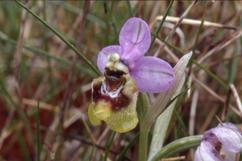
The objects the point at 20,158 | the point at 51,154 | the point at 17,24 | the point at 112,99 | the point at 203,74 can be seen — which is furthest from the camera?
the point at 17,24

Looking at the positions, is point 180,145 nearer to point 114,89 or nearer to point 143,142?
point 143,142

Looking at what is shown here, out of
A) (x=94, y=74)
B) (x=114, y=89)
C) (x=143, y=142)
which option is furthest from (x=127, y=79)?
(x=94, y=74)

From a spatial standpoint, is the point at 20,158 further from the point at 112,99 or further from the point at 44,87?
the point at 112,99

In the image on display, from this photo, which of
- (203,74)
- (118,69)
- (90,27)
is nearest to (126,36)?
(118,69)

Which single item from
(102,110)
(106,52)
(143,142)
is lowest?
(143,142)

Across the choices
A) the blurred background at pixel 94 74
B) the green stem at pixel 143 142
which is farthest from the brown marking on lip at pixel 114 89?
the blurred background at pixel 94 74

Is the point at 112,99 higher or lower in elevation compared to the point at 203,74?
higher

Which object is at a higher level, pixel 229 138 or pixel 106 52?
pixel 106 52
